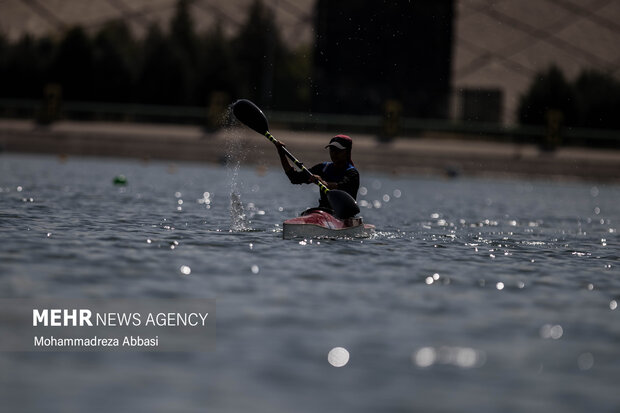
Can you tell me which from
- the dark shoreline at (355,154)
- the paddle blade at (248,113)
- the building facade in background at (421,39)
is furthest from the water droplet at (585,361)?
the building facade in background at (421,39)

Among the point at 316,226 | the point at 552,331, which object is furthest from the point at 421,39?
the point at 552,331

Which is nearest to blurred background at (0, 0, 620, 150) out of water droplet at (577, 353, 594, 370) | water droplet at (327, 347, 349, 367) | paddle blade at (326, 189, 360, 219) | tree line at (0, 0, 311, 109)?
tree line at (0, 0, 311, 109)

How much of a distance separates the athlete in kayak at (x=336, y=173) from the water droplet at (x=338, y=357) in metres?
7.79

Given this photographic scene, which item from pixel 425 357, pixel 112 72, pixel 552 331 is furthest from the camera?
pixel 112 72

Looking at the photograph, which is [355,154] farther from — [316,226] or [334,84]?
[316,226]

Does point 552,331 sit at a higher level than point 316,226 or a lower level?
lower

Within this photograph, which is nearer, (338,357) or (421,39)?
(338,357)

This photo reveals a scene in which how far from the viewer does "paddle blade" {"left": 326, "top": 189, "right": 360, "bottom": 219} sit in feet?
49.8

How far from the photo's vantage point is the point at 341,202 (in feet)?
49.9

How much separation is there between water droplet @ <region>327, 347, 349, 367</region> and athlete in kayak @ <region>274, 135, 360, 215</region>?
25.6 ft

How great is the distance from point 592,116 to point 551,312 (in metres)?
65.6

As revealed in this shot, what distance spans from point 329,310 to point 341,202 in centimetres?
580

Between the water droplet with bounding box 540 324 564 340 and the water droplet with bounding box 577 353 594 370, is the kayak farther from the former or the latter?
the water droplet with bounding box 577 353 594 370

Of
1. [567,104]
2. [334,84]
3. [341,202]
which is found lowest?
[341,202]
